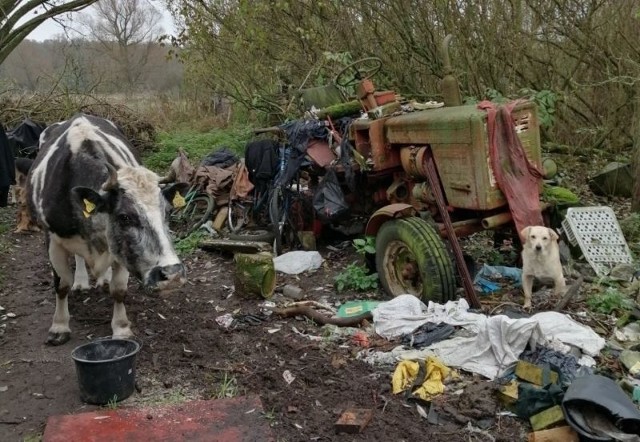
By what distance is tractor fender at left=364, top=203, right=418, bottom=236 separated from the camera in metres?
5.60

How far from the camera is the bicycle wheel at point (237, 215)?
28.4 ft

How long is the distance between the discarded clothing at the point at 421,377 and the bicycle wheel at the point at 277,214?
11.7ft

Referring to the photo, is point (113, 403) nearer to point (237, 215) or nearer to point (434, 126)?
point (434, 126)

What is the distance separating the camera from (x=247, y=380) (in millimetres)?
4305

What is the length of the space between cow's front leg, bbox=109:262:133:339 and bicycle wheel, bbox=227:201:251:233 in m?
3.41

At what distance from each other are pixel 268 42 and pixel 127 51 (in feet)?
63.0

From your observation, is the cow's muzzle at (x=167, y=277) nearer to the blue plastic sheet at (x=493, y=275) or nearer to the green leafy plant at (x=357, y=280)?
the green leafy plant at (x=357, y=280)

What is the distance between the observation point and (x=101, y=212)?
4656 mm

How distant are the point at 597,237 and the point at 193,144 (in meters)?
11.9

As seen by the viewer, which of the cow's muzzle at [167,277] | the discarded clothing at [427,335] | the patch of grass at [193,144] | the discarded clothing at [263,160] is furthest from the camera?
the patch of grass at [193,144]

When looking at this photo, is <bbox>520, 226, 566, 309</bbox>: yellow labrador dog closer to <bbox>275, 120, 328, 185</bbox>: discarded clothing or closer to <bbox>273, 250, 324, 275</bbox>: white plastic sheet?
<bbox>273, 250, 324, 275</bbox>: white plastic sheet

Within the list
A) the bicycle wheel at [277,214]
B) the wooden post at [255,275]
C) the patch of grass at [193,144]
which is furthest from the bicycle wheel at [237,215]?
the patch of grass at [193,144]

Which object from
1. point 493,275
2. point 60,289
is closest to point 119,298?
point 60,289

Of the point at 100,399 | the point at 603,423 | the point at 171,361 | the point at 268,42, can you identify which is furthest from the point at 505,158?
the point at 268,42
